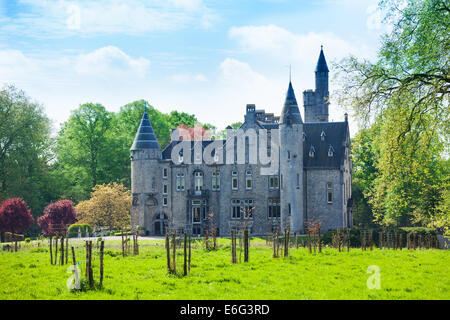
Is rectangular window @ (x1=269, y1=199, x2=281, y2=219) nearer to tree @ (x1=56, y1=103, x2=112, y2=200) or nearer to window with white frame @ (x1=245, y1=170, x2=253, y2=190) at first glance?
window with white frame @ (x1=245, y1=170, x2=253, y2=190)

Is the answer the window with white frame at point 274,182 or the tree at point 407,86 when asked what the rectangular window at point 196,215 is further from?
the tree at point 407,86

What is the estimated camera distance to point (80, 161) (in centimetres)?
6338

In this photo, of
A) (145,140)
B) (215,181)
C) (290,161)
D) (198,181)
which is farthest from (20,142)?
(290,161)

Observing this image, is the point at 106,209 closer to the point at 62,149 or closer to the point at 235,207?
the point at 235,207

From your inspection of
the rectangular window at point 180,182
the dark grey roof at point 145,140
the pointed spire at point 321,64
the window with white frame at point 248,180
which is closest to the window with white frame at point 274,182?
the window with white frame at point 248,180

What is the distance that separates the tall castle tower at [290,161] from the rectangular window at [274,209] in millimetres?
2230

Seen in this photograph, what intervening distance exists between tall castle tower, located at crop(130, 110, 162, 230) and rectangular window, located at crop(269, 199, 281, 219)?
1199 centimetres

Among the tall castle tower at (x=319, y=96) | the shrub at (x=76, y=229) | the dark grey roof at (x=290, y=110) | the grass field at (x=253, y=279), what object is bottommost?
the shrub at (x=76, y=229)

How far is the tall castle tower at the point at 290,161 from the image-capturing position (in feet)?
152

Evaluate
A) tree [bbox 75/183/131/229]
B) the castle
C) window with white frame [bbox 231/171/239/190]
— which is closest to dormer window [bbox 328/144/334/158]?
the castle

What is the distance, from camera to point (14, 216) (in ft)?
158

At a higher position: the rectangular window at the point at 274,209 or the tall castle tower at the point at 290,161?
the tall castle tower at the point at 290,161

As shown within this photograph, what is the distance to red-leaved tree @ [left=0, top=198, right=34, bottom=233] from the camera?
4790 centimetres
